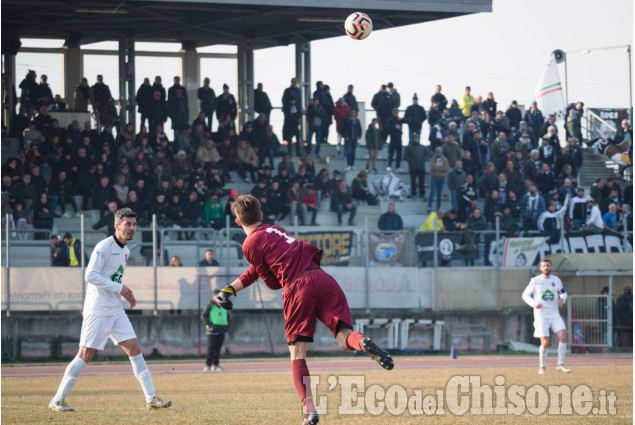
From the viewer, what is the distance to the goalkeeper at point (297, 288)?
9859 millimetres

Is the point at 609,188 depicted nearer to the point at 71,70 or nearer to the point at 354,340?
the point at 71,70

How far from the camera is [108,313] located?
1259cm

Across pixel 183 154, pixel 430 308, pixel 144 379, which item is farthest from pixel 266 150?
pixel 144 379

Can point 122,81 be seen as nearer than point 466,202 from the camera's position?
No

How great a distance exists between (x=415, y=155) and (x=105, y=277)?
2021 cm

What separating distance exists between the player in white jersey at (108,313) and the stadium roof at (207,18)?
18.8m

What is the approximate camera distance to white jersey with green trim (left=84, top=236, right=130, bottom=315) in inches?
486

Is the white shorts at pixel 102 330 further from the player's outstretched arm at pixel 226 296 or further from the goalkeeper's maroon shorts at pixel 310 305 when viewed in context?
the goalkeeper's maroon shorts at pixel 310 305

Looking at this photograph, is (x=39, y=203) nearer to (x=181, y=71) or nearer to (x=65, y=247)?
(x=65, y=247)

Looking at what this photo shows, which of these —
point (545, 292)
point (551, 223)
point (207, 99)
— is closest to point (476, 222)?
point (551, 223)

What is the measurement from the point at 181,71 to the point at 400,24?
7368 millimetres

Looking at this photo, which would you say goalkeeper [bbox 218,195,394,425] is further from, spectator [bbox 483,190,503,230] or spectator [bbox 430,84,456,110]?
spectator [bbox 430,84,456,110]

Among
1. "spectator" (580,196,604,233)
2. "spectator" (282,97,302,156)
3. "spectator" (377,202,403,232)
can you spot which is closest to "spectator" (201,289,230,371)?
"spectator" (377,202,403,232)

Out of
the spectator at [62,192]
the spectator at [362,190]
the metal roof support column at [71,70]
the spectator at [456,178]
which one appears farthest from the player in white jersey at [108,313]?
the metal roof support column at [71,70]
